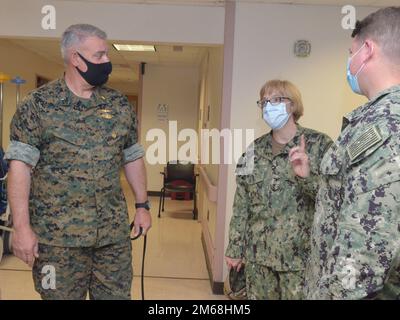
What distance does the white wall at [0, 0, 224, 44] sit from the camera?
322 centimetres

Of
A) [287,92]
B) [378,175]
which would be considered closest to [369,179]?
[378,175]

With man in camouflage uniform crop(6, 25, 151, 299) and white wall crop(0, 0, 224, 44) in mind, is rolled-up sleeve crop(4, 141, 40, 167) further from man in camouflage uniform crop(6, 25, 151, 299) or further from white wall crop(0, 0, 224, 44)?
white wall crop(0, 0, 224, 44)

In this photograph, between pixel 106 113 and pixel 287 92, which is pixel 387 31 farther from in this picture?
pixel 106 113

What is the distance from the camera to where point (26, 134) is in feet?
5.61

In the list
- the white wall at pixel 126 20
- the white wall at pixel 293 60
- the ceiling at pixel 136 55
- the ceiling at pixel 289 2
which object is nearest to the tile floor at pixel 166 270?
the white wall at pixel 293 60

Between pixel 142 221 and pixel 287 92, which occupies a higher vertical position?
pixel 287 92

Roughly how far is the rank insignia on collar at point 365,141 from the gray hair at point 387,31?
8.4 inches

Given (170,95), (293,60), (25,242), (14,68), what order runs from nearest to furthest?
(25,242) < (293,60) < (14,68) < (170,95)

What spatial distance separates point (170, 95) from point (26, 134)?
6.17 m

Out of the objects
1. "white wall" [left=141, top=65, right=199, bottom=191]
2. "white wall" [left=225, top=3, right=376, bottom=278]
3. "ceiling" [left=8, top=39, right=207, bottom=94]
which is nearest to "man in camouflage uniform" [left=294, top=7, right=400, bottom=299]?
"white wall" [left=225, top=3, right=376, bottom=278]

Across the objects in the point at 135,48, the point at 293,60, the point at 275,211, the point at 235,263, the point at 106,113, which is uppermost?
the point at 135,48

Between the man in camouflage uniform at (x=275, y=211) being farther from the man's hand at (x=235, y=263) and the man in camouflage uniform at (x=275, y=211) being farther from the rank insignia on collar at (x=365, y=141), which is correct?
the rank insignia on collar at (x=365, y=141)
